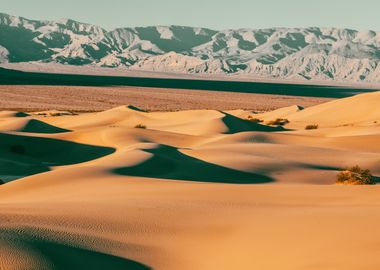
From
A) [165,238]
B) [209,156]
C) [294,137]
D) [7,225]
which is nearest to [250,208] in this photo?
[165,238]

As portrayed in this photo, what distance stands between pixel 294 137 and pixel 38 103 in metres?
53.1

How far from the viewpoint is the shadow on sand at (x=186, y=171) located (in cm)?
2005

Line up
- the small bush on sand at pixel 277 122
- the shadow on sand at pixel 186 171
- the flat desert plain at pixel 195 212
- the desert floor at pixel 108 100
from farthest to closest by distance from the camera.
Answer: the desert floor at pixel 108 100
the small bush on sand at pixel 277 122
the shadow on sand at pixel 186 171
the flat desert plain at pixel 195 212

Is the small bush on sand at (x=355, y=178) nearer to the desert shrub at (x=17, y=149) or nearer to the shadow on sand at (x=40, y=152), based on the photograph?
the shadow on sand at (x=40, y=152)

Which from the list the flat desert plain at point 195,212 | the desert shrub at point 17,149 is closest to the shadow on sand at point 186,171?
the flat desert plain at point 195,212

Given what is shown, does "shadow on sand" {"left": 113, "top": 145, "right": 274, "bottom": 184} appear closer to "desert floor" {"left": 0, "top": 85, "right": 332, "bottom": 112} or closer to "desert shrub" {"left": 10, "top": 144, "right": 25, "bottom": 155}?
"desert shrub" {"left": 10, "top": 144, "right": 25, "bottom": 155}

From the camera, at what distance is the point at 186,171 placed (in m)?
21.5

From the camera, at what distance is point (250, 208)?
12.3 meters

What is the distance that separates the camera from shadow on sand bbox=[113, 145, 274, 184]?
2005 cm

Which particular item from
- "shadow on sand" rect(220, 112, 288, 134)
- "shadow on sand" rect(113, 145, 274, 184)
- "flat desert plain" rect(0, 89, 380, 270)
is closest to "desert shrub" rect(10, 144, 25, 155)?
"flat desert plain" rect(0, 89, 380, 270)

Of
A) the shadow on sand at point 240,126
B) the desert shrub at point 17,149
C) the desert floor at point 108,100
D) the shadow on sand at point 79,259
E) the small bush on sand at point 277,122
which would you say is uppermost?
the shadow on sand at point 79,259

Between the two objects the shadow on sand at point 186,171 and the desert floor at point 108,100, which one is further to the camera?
the desert floor at point 108,100

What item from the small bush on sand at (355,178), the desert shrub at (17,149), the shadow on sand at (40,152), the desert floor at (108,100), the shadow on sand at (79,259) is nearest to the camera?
the shadow on sand at (79,259)

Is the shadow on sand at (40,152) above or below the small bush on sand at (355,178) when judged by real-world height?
below
